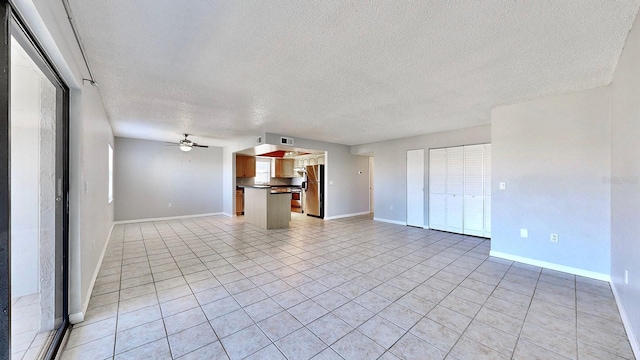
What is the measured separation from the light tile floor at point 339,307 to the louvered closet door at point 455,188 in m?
1.33

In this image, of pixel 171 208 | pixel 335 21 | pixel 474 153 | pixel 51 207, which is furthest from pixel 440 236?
pixel 171 208

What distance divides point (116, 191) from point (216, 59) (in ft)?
19.7

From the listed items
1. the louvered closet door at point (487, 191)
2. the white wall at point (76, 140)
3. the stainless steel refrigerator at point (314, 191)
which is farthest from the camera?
the stainless steel refrigerator at point (314, 191)

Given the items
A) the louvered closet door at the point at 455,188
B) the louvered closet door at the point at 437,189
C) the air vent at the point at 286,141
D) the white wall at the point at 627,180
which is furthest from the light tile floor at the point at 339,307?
the air vent at the point at 286,141

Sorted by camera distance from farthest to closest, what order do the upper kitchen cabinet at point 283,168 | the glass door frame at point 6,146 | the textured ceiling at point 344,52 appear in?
the upper kitchen cabinet at point 283,168 → the textured ceiling at point 344,52 → the glass door frame at point 6,146

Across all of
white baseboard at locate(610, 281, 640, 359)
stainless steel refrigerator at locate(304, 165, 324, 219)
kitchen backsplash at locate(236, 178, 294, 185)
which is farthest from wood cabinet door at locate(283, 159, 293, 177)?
white baseboard at locate(610, 281, 640, 359)

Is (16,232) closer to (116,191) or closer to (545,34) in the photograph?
(545,34)

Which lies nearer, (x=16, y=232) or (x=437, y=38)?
(x=16, y=232)

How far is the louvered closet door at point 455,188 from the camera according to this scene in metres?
5.15

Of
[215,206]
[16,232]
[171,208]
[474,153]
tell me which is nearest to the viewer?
[16,232]

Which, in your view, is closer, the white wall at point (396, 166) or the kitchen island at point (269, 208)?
the white wall at point (396, 166)

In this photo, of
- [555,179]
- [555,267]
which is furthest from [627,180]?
[555,267]

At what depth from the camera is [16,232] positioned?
1365 mm

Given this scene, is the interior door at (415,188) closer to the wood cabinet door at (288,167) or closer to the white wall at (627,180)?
the white wall at (627,180)
